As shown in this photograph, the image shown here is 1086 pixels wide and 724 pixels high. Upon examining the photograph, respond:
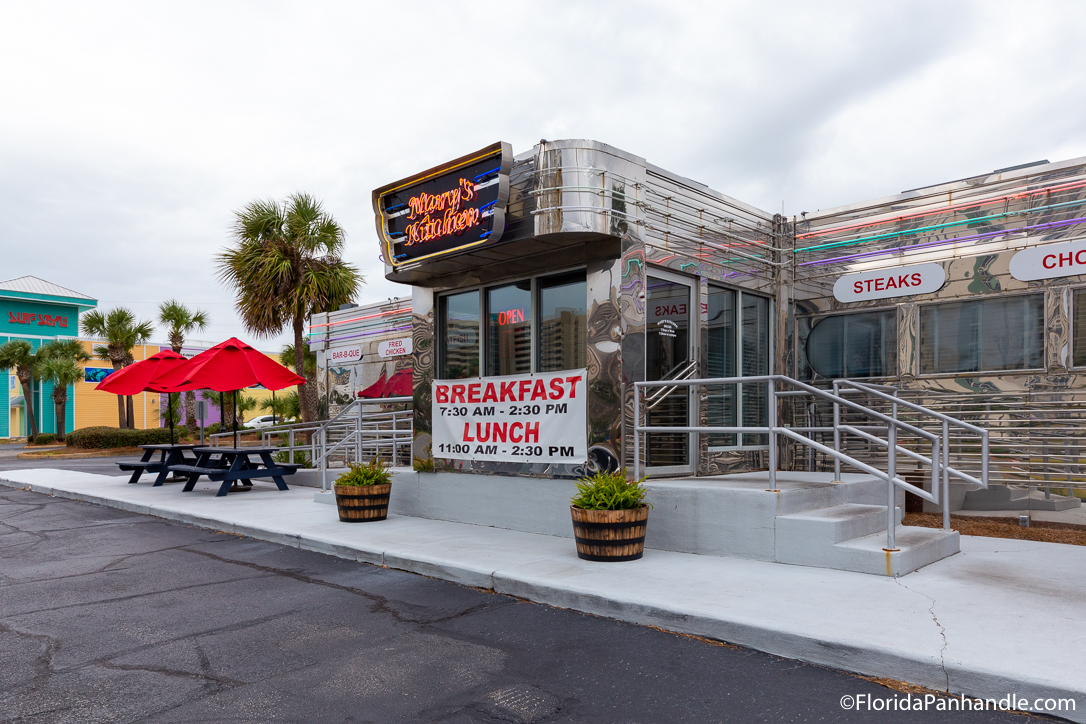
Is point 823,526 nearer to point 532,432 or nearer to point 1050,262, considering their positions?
point 532,432

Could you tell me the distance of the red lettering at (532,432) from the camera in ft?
28.5

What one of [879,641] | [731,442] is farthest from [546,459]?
[879,641]

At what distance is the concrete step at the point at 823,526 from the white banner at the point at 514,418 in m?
2.30

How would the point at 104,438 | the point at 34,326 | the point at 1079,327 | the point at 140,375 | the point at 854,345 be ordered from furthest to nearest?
the point at 34,326 → the point at 104,438 → the point at 140,375 → the point at 854,345 → the point at 1079,327

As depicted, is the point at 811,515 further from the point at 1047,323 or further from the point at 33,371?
the point at 33,371

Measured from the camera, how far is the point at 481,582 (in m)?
6.53

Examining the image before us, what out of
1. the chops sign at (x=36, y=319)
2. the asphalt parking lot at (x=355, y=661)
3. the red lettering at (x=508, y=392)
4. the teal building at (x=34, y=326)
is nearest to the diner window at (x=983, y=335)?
the red lettering at (x=508, y=392)

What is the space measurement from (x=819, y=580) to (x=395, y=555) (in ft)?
13.1

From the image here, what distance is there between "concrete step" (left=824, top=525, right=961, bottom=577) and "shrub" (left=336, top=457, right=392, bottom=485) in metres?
5.77

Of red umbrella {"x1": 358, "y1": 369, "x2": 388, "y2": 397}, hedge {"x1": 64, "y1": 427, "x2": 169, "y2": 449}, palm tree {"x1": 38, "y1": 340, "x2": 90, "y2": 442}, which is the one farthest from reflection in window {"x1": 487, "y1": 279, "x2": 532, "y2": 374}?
palm tree {"x1": 38, "y1": 340, "x2": 90, "y2": 442}

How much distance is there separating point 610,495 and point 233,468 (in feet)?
29.7

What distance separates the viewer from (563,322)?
891cm

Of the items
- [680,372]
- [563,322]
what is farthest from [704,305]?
[563,322]

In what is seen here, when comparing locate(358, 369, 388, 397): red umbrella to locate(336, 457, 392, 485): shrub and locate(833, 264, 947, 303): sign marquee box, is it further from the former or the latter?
locate(833, 264, 947, 303): sign marquee box
